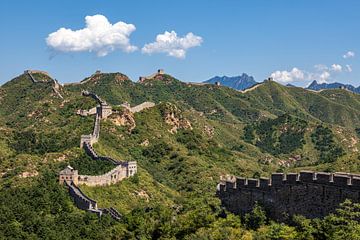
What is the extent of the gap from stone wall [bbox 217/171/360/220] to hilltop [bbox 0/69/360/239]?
5.65ft

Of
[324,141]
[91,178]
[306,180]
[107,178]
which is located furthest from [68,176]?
[324,141]

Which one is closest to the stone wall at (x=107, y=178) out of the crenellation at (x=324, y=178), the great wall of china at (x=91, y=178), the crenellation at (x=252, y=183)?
the great wall of china at (x=91, y=178)

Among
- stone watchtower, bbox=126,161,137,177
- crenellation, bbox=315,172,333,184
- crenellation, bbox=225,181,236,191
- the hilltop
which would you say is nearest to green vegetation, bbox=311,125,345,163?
the hilltop

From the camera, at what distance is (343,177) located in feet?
97.0

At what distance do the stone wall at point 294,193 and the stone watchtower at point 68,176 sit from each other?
28.1 meters

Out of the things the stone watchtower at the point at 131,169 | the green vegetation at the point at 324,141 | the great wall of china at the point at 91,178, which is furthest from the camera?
the green vegetation at the point at 324,141

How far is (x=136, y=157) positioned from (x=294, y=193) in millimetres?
58200

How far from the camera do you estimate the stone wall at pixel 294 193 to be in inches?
1168

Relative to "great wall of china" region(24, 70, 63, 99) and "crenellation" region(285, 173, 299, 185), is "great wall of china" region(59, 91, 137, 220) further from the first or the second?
"great wall of china" region(24, 70, 63, 99)

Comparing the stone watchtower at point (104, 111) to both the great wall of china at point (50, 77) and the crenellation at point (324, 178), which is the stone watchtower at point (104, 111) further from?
the crenellation at point (324, 178)

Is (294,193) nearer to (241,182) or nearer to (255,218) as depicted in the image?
(255,218)

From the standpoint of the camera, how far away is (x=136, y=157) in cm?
8925

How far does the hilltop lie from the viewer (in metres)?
48.8

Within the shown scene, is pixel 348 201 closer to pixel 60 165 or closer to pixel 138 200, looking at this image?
pixel 138 200
